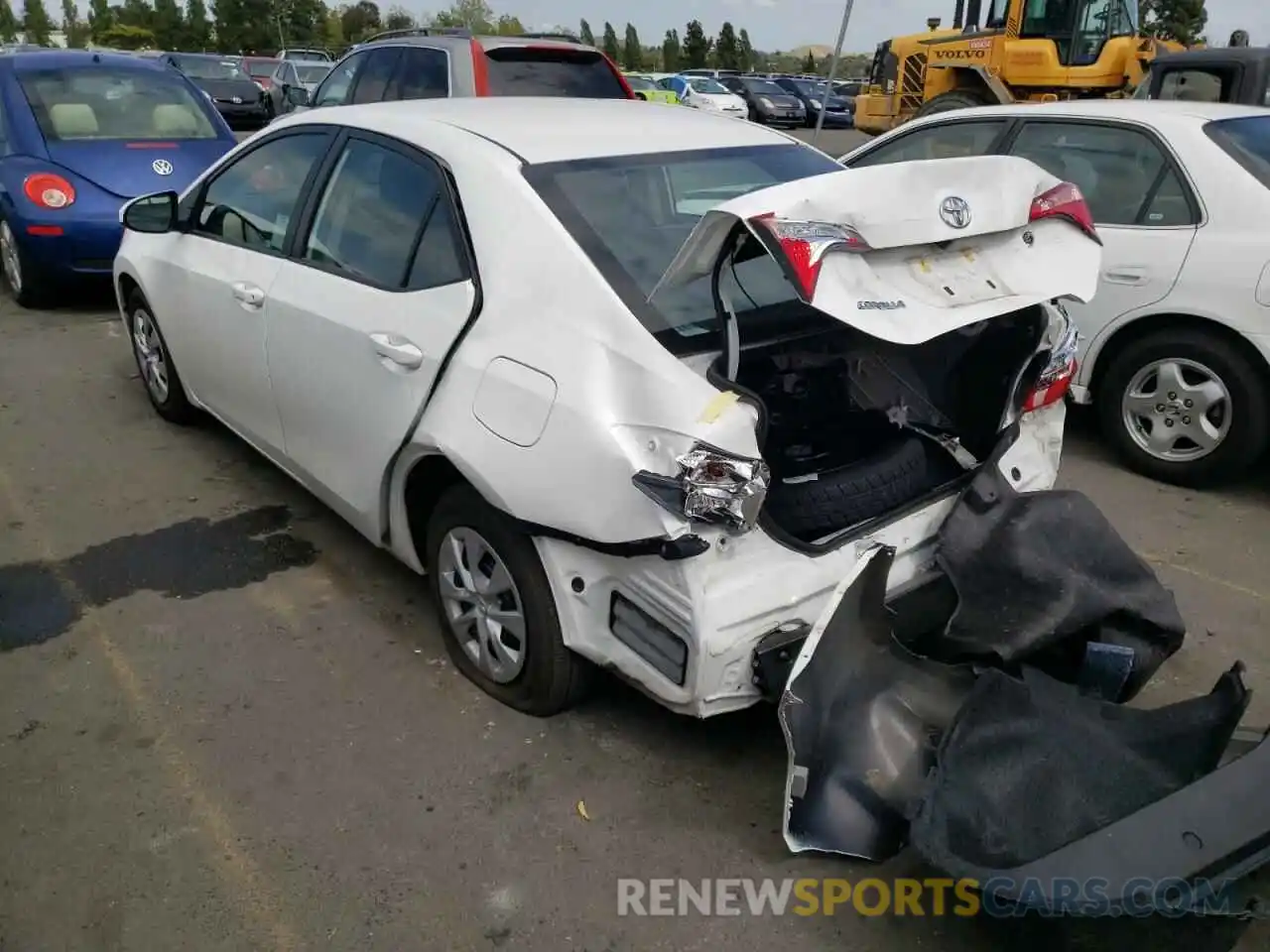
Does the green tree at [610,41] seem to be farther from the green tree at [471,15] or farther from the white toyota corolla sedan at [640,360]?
the white toyota corolla sedan at [640,360]

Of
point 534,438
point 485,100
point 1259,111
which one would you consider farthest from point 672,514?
point 1259,111

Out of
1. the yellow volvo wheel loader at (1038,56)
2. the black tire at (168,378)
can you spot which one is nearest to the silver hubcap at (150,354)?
the black tire at (168,378)

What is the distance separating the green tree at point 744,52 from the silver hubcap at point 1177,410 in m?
57.2

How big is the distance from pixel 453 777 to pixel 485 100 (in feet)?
8.04

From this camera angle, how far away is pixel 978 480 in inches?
116

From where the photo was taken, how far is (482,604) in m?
3.03

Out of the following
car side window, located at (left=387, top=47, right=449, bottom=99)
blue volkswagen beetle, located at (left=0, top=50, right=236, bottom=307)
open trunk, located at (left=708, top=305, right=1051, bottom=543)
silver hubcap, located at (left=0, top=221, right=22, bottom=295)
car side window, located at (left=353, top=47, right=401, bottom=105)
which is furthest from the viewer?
car side window, located at (left=353, top=47, right=401, bottom=105)

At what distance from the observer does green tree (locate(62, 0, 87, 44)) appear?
6450 centimetres

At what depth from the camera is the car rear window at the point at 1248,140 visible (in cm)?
447

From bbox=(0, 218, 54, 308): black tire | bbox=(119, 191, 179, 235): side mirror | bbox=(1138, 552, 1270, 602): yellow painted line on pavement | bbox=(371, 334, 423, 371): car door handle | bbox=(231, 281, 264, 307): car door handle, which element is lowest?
bbox=(1138, 552, 1270, 602): yellow painted line on pavement

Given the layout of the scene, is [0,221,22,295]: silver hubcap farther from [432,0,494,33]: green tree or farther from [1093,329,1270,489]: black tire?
[432,0,494,33]: green tree

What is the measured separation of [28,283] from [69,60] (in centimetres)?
200

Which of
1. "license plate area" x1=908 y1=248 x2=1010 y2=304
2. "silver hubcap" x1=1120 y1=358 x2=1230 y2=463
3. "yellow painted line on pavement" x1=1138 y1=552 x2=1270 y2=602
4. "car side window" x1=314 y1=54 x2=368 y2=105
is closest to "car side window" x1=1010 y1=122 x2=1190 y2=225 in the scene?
"silver hubcap" x1=1120 y1=358 x2=1230 y2=463

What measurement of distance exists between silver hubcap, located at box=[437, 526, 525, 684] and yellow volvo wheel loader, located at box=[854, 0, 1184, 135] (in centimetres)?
1154
